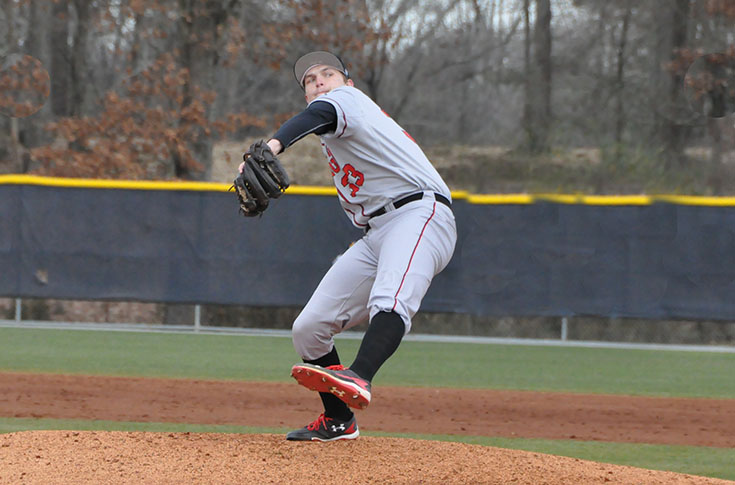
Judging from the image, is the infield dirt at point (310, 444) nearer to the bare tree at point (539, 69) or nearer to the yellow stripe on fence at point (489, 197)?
the yellow stripe on fence at point (489, 197)

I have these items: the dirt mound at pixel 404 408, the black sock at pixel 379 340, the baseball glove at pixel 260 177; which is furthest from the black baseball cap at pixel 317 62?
the dirt mound at pixel 404 408

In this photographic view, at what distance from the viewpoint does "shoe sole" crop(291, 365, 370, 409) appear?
3584 mm

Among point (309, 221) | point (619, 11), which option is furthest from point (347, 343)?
point (619, 11)

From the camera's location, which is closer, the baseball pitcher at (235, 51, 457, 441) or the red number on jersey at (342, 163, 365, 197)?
the baseball pitcher at (235, 51, 457, 441)

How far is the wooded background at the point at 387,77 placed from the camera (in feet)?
51.1

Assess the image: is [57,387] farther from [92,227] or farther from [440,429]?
[92,227]

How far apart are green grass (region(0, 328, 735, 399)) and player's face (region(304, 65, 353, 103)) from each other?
4215 mm

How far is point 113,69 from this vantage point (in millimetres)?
21531

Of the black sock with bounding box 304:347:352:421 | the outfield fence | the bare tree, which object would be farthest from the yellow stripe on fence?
the bare tree

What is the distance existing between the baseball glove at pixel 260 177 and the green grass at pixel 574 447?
2.25 metres

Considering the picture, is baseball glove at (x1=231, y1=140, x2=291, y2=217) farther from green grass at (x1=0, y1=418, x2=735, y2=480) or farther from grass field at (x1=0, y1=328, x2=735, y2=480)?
grass field at (x1=0, y1=328, x2=735, y2=480)

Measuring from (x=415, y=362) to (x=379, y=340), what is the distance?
18.5 ft

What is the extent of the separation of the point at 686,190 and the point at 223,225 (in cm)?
794

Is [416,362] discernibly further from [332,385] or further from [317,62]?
[332,385]
